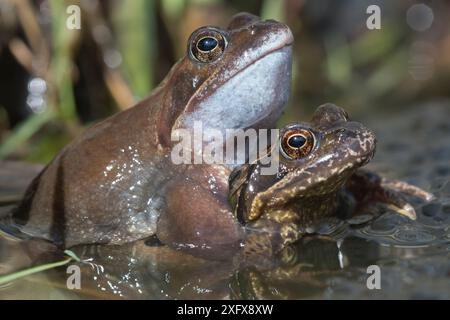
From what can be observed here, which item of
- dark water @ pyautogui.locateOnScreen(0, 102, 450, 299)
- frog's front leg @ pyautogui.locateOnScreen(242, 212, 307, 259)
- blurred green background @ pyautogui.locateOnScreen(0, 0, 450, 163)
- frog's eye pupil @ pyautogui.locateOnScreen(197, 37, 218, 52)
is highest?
blurred green background @ pyautogui.locateOnScreen(0, 0, 450, 163)

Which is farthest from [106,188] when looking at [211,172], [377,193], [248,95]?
[377,193]

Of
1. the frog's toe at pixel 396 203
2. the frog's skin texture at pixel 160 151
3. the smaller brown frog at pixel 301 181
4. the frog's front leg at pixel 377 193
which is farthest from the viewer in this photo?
the frog's front leg at pixel 377 193

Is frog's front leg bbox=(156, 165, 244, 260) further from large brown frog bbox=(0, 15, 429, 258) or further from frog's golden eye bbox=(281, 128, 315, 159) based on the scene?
frog's golden eye bbox=(281, 128, 315, 159)

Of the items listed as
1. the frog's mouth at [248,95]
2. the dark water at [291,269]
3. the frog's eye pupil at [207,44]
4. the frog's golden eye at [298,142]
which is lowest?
the dark water at [291,269]

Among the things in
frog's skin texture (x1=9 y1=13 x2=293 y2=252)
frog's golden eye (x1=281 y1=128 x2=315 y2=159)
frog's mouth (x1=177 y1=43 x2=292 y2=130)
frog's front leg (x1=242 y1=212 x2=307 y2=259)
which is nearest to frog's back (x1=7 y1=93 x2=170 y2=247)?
frog's skin texture (x1=9 y1=13 x2=293 y2=252)

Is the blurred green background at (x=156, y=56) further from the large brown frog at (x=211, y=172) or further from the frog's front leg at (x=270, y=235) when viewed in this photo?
the frog's front leg at (x=270, y=235)

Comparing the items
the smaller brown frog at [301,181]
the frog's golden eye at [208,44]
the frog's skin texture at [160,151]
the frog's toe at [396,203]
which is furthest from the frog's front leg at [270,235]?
the frog's golden eye at [208,44]

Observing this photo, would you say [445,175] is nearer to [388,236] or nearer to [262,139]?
[388,236]
